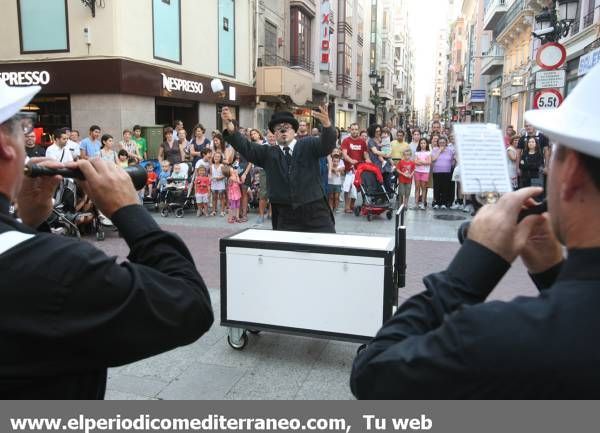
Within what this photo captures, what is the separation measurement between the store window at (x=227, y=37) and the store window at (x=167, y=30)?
9.65 feet

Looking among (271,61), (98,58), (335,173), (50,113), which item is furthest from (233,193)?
(271,61)

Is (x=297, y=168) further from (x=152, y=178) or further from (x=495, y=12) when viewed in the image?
(x=495, y=12)

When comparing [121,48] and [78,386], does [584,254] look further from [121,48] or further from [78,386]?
[121,48]

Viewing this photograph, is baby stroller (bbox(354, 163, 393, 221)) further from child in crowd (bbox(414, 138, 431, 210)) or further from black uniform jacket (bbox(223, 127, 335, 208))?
black uniform jacket (bbox(223, 127, 335, 208))

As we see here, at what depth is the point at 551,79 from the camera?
10.1 m

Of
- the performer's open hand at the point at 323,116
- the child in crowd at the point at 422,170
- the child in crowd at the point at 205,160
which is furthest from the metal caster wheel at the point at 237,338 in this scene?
the child in crowd at the point at 422,170

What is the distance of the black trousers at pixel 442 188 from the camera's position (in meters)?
13.3

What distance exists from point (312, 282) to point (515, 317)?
3.33 m

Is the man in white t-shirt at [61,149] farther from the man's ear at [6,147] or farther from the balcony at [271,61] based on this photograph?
the balcony at [271,61]

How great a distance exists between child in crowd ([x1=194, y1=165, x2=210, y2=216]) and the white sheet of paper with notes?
10.6 m

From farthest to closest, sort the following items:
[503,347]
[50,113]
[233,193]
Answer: [50,113] → [233,193] → [503,347]

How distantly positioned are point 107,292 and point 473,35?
67301 millimetres

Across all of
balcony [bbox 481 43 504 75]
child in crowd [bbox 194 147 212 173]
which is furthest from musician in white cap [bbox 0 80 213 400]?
balcony [bbox 481 43 504 75]
